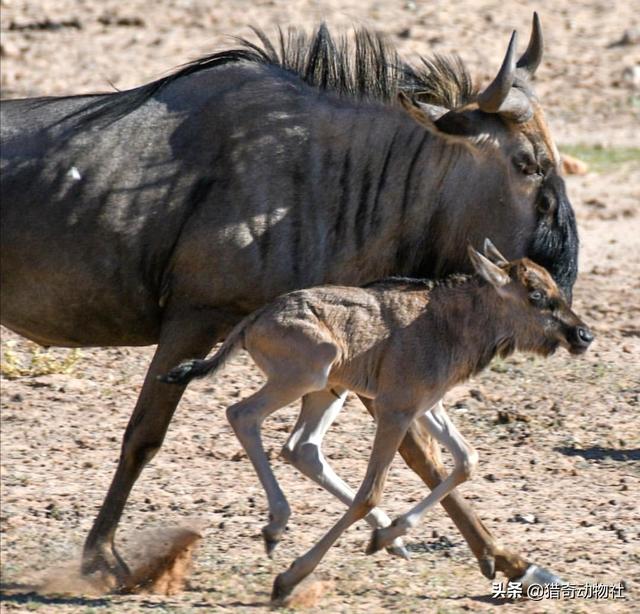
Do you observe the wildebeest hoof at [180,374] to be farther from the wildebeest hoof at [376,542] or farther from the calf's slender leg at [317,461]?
the wildebeest hoof at [376,542]

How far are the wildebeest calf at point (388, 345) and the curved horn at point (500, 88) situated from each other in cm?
49

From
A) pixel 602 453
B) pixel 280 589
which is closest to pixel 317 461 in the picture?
pixel 280 589

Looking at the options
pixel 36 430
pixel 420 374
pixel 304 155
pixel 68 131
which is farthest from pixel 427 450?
pixel 36 430

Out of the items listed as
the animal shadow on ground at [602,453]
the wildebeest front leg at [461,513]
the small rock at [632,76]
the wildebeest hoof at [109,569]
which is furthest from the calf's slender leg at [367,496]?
the small rock at [632,76]

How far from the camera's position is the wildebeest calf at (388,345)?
18.1 feet

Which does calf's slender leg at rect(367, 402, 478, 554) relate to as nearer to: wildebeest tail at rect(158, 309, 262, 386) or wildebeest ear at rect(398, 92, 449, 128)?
wildebeest tail at rect(158, 309, 262, 386)

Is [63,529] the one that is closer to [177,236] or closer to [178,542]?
[178,542]

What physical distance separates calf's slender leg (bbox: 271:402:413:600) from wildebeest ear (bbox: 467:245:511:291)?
537mm

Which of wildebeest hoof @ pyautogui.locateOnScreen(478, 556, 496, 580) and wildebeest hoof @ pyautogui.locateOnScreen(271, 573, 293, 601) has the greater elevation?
wildebeest hoof @ pyautogui.locateOnScreen(271, 573, 293, 601)

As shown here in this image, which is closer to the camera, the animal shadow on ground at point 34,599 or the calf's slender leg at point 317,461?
the animal shadow on ground at point 34,599

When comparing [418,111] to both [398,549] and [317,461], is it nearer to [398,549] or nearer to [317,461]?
[317,461]

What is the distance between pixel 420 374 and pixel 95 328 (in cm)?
138

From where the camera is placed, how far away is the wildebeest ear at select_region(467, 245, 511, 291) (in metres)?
5.61

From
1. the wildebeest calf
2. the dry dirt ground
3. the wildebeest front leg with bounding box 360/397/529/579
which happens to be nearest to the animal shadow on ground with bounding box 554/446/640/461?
the dry dirt ground
